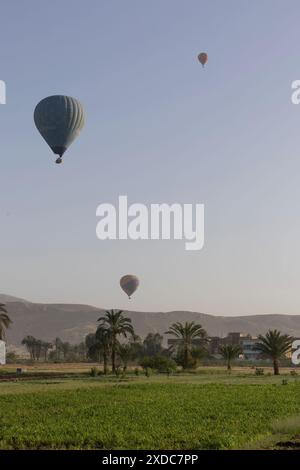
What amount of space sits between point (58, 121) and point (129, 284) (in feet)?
197

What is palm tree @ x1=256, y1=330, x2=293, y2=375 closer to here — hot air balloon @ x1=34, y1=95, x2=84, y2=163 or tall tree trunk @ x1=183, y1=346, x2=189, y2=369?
tall tree trunk @ x1=183, y1=346, x2=189, y2=369

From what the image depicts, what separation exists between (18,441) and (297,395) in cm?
2357

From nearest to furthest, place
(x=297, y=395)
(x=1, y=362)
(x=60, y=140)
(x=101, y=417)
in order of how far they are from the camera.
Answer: (x=101, y=417), (x=297, y=395), (x=60, y=140), (x=1, y=362)

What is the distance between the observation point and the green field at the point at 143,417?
22531 millimetres

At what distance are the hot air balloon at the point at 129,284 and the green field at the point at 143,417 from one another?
2658 inches

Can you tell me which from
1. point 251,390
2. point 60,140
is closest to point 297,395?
point 251,390

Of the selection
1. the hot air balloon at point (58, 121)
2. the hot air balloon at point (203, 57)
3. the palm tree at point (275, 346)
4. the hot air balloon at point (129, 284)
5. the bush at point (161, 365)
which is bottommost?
the bush at point (161, 365)

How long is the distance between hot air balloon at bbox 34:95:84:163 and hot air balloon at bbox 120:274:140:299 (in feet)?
185

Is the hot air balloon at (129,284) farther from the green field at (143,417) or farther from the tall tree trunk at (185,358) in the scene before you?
the green field at (143,417)

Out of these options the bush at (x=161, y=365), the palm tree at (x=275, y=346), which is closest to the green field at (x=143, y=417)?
the bush at (x=161, y=365)

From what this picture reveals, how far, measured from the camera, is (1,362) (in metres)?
128

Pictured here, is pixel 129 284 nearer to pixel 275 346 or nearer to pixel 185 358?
pixel 185 358
